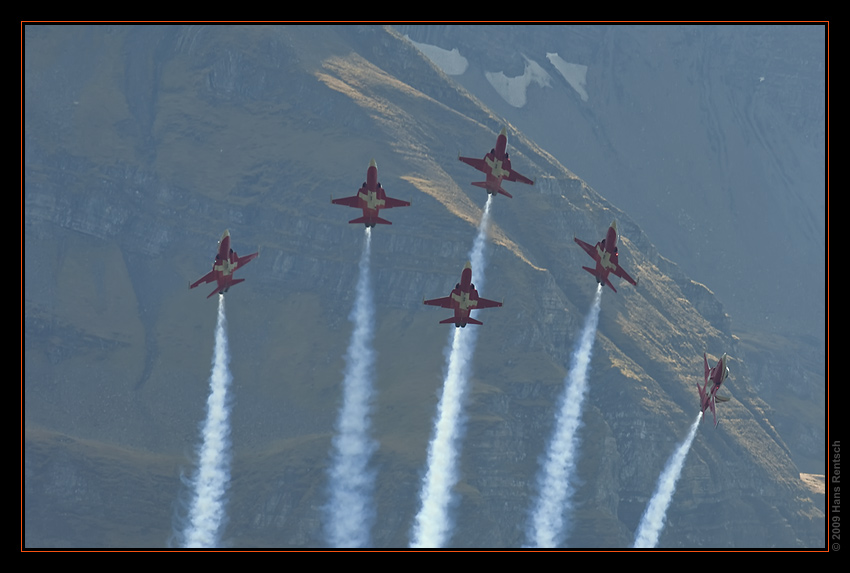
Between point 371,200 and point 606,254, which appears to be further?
point 606,254

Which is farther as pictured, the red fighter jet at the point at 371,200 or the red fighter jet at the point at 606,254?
the red fighter jet at the point at 606,254

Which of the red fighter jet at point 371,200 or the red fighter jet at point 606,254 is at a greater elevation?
the red fighter jet at point 371,200

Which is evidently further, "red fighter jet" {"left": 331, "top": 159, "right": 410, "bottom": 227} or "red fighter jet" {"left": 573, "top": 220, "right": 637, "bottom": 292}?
"red fighter jet" {"left": 573, "top": 220, "right": 637, "bottom": 292}

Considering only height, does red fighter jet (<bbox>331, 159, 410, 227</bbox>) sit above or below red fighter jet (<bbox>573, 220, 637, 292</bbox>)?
above

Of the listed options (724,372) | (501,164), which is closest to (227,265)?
(501,164)

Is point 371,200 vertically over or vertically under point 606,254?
over
